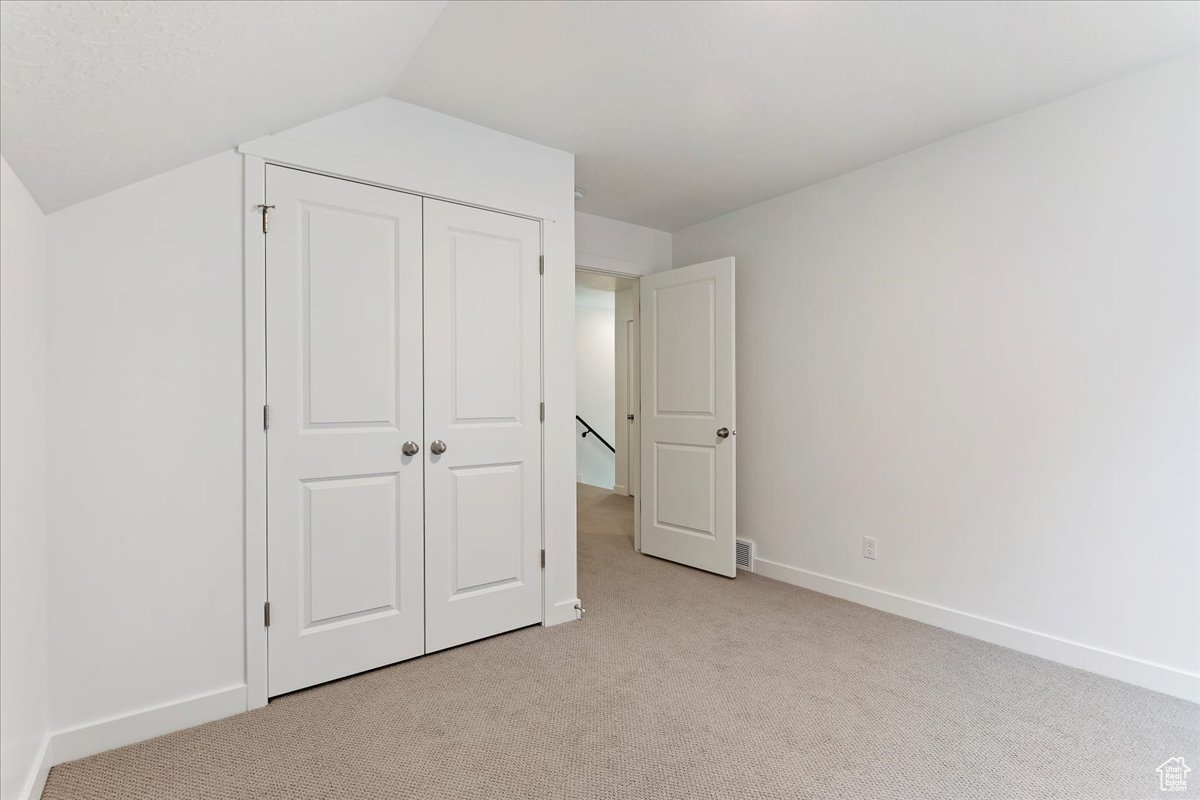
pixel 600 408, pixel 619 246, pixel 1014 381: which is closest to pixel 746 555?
pixel 1014 381

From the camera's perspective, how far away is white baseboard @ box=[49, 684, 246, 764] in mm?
1763

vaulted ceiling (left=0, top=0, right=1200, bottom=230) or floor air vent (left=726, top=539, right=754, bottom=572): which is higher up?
vaulted ceiling (left=0, top=0, right=1200, bottom=230)

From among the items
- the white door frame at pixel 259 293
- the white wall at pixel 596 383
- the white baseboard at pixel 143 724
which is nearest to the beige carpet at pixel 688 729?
the white baseboard at pixel 143 724

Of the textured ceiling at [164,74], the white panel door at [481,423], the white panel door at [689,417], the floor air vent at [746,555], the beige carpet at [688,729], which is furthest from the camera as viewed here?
the floor air vent at [746,555]

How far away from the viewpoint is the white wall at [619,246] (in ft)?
12.9

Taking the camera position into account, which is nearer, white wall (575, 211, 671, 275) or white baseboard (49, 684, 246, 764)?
white baseboard (49, 684, 246, 764)

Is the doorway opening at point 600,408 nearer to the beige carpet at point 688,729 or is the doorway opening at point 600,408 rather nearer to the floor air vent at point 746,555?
the floor air vent at point 746,555

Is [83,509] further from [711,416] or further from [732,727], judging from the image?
[711,416]

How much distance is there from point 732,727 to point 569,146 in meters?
2.65

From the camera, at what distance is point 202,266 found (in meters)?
1.99

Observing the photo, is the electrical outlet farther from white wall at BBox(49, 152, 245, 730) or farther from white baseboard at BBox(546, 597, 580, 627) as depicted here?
white wall at BBox(49, 152, 245, 730)

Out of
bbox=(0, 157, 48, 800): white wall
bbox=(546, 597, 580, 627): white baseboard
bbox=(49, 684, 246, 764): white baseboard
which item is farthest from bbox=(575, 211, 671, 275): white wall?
bbox=(49, 684, 246, 764): white baseboard

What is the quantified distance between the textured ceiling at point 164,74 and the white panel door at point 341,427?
39 centimetres

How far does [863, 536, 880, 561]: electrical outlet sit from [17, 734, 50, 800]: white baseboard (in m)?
3.45
